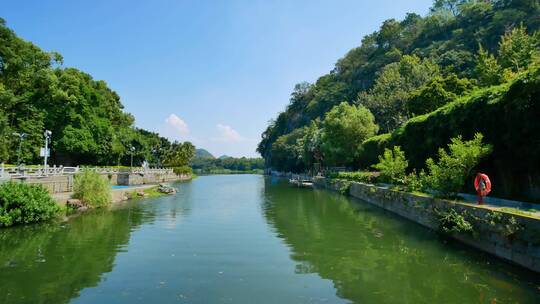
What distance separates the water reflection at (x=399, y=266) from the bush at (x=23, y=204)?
13.2 m

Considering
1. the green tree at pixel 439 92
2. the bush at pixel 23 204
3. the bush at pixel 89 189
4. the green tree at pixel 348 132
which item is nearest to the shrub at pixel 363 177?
the green tree at pixel 348 132

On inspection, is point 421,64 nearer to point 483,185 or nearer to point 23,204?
point 483,185

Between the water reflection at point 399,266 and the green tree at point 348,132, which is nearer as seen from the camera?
the water reflection at point 399,266

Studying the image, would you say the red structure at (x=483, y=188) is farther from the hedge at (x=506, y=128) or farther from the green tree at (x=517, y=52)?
the green tree at (x=517, y=52)

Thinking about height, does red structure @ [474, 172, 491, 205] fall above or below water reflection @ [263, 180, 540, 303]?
above

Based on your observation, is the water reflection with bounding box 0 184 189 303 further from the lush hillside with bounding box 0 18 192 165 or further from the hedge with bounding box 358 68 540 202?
the lush hillside with bounding box 0 18 192 165

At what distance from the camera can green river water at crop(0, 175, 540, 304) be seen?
988 centimetres

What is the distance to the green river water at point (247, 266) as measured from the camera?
9.88 meters

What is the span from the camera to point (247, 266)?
42.1ft

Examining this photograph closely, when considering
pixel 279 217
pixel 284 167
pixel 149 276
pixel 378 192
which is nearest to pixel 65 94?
Result: pixel 279 217

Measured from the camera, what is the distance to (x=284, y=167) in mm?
120625

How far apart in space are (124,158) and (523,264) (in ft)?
259

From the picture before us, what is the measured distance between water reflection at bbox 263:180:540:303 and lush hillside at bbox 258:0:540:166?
98.5 feet

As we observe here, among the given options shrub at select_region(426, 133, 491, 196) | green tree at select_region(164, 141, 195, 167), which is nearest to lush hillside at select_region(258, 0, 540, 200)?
shrub at select_region(426, 133, 491, 196)
